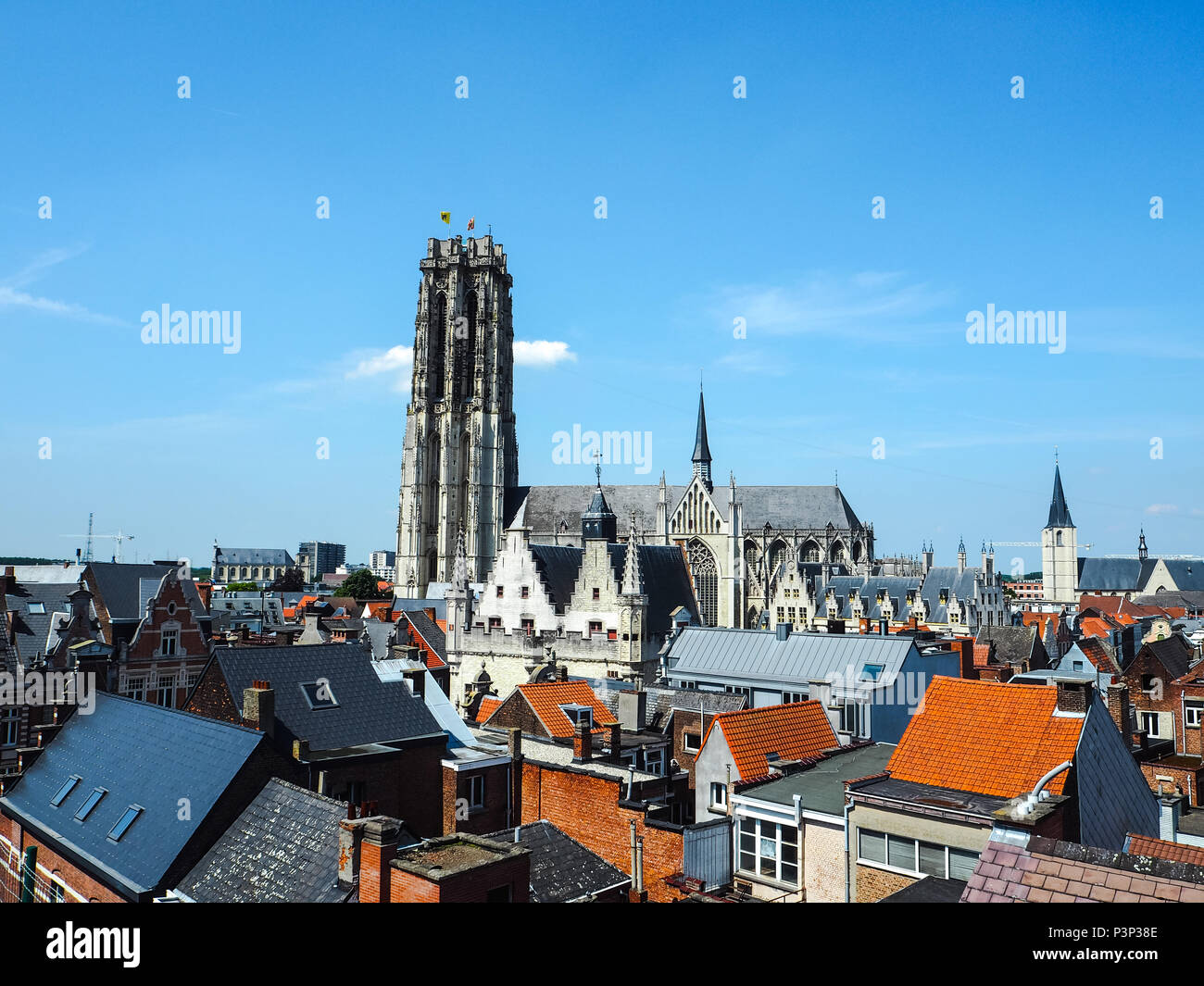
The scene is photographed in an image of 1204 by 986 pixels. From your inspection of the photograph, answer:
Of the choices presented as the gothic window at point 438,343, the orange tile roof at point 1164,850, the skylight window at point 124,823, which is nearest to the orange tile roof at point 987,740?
the orange tile roof at point 1164,850

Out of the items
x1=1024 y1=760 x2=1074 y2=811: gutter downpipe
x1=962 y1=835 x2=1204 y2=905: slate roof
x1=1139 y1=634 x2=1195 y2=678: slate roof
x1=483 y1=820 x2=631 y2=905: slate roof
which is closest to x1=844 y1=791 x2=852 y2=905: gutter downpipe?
x1=1024 y1=760 x2=1074 y2=811: gutter downpipe

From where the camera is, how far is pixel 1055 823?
1537 centimetres

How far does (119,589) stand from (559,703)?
30.8 m

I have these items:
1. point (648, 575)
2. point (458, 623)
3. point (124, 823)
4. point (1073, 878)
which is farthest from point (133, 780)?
point (648, 575)

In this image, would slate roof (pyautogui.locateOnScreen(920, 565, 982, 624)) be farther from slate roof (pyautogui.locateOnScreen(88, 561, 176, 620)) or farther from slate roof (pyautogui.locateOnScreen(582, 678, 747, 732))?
slate roof (pyautogui.locateOnScreen(88, 561, 176, 620))

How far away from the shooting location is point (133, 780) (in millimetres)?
19922

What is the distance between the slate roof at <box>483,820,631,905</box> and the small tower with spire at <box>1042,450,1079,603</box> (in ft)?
464

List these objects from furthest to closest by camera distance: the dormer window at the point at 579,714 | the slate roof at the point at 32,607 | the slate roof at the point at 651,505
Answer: the slate roof at the point at 651,505 → the slate roof at the point at 32,607 → the dormer window at the point at 579,714

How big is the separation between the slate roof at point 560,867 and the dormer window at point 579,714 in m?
6.82

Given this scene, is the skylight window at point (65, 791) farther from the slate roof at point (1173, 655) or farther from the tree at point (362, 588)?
the tree at point (362, 588)

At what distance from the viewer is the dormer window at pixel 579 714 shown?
28.0 meters
